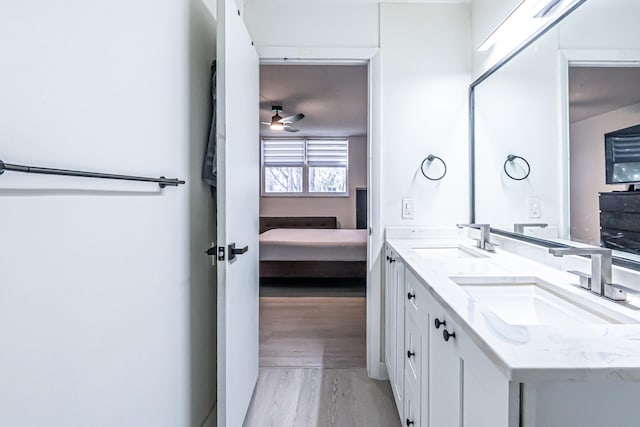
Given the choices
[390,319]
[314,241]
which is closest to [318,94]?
[314,241]

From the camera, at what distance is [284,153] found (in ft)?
23.0

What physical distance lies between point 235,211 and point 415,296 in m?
0.88

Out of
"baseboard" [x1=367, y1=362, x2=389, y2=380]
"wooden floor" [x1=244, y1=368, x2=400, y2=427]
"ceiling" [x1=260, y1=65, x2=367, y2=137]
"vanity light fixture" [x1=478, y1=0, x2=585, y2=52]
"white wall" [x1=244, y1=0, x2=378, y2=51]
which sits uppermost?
"ceiling" [x1=260, y1=65, x2=367, y2=137]

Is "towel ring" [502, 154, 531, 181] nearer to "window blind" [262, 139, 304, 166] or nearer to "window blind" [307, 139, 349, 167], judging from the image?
"window blind" [307, 139, 349, 167]

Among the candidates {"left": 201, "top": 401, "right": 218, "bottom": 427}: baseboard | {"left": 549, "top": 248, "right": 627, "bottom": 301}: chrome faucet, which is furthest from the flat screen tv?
{"left": 201, "top": 401, "right": 218, "bottom": 427}: baseboard

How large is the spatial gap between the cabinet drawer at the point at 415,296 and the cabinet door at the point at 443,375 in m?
0.09

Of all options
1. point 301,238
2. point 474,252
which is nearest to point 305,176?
Result: point 301,238

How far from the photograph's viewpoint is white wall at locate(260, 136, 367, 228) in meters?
7.03

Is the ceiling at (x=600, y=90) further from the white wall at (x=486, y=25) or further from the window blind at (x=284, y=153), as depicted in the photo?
the window blind at (x=284, y=153)

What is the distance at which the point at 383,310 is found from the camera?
2.30 m

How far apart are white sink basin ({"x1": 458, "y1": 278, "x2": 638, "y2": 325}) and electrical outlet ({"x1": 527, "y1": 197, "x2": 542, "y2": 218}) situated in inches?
23.1

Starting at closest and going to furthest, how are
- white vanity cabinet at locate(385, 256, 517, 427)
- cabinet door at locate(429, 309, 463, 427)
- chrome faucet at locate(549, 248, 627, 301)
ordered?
white vanity cabinet at locate(385, 256, 517, 427)
cabinet door at locate(429, 309, 463, 427)
chrome faucet at locate(549, 248, 627, 301)

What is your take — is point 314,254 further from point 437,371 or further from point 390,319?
point 437,371

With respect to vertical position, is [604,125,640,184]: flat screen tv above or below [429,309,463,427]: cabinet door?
above
